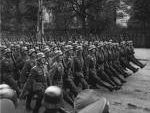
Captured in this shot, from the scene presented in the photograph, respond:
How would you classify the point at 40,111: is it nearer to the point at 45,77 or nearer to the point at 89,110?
the point at 45,77

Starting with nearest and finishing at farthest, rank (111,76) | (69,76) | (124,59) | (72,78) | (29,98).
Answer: (29,98)
(69,76)
(72,78)
(111,76)
(124,59)

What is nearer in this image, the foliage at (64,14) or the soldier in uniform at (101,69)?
the soldier in uniform at (101,69)

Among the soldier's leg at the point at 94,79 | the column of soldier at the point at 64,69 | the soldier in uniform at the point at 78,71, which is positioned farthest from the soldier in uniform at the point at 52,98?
the soldier's leg at the point at 94,79

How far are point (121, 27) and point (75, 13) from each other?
5.84 metres

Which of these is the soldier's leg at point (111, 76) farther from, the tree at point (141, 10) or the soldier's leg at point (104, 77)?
the tree at point (141, 10)

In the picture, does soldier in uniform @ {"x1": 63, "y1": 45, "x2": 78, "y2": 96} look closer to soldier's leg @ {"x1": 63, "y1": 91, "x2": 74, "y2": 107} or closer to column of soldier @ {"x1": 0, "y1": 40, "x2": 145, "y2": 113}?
column of soldier @ {"x1": 0, "y1": 40, "x2": 145, "y2": 113}

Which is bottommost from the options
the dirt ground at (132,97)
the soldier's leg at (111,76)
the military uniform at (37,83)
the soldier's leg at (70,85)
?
the dirt ground at (132,97)

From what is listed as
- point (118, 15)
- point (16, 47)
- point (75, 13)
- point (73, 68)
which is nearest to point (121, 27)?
point (118, 15)

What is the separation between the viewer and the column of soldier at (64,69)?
8.20m

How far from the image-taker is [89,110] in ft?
10.3

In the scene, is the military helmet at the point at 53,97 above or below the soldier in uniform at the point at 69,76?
above

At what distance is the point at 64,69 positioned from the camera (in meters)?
9.42

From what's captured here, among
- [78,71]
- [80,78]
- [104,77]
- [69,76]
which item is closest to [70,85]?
[69,76]

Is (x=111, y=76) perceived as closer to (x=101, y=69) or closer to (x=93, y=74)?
(x=101, y=69)
